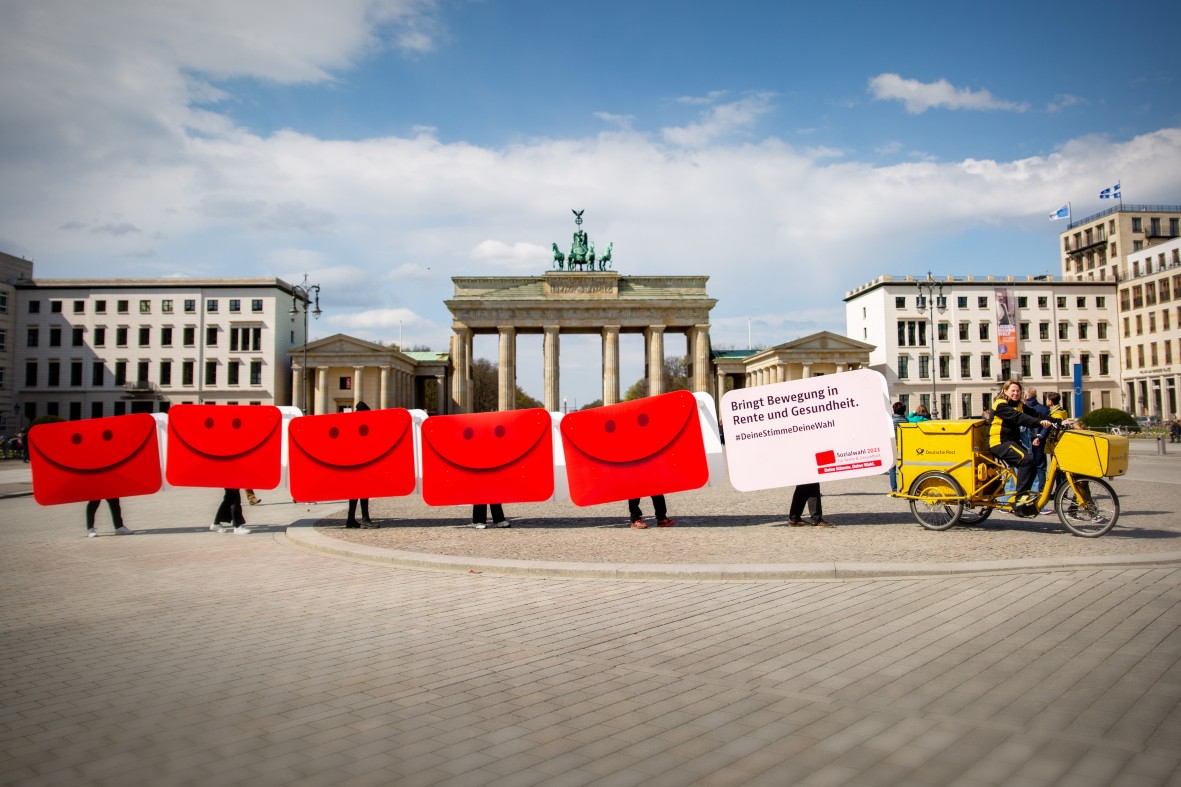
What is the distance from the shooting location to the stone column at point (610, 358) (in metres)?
76.8

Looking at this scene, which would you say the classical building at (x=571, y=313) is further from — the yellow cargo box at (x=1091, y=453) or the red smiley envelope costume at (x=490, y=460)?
the yellow cargo box at (x=1091, y=453)

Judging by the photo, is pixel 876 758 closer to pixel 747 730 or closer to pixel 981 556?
pixel 747 730

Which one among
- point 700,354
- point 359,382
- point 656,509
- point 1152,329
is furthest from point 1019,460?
point 1152,329

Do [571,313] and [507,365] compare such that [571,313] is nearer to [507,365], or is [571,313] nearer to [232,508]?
[507,365]

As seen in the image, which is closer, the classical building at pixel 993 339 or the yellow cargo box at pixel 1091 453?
the yellow cargo box at pixel 1091 453

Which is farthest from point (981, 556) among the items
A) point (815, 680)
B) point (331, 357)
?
point (331, 357)

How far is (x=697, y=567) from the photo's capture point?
8.65 meters

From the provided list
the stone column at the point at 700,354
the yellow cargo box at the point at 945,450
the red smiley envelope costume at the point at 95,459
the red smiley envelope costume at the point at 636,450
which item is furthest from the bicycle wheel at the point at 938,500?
the stone column at the point at 700,354

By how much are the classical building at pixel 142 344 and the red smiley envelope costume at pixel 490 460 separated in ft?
230

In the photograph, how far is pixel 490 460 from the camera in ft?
42.4

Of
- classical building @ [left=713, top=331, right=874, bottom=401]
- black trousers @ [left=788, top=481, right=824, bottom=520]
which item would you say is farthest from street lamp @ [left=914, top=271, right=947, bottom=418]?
black trousers @ [left=788, top=481, right=824, bottom=520]

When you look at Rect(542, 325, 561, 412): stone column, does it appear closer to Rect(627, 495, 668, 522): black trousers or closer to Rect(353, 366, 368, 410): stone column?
Rect(353, 366, 368, 410): stone column

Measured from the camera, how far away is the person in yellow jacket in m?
10.5

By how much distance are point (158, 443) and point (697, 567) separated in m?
10.3
